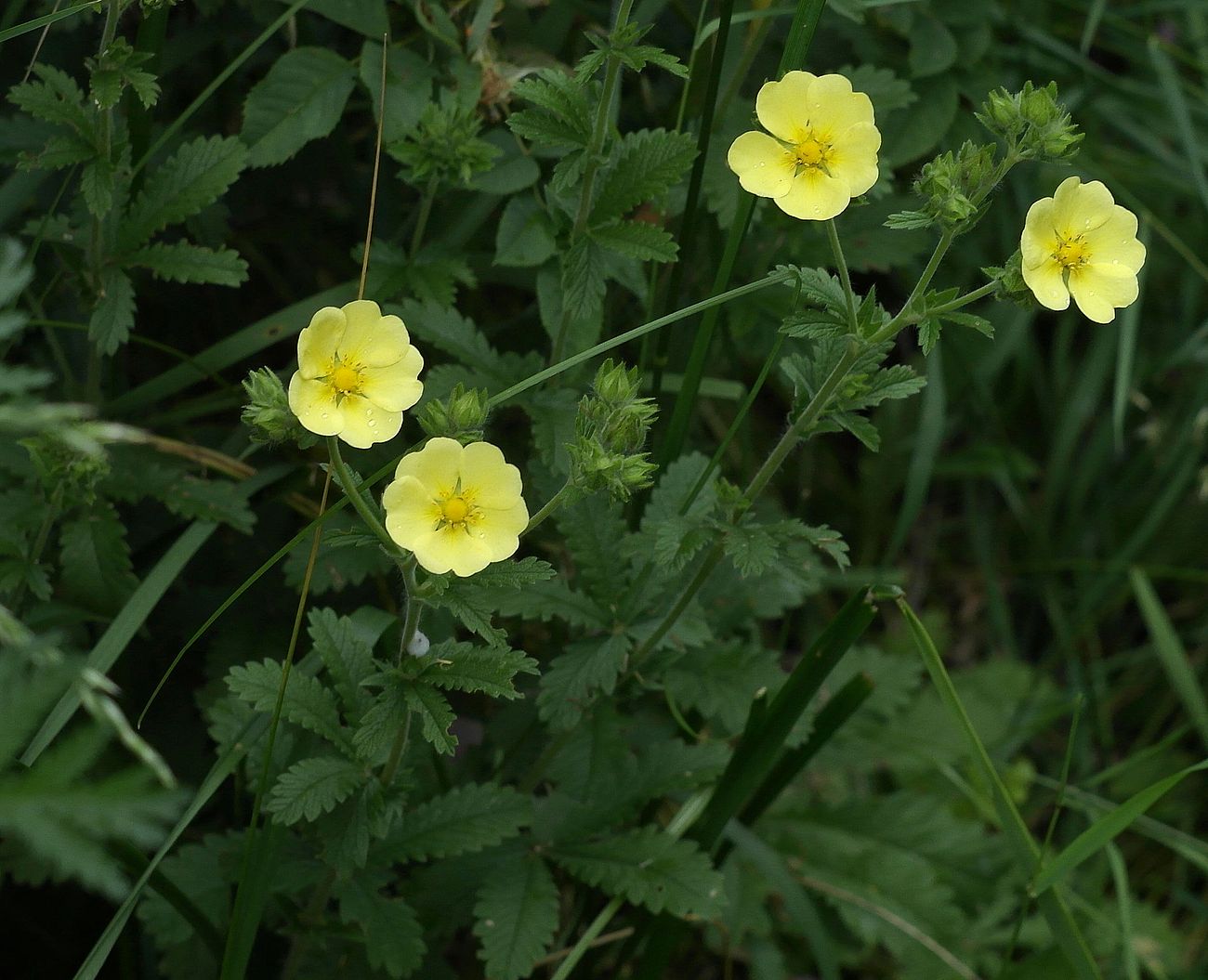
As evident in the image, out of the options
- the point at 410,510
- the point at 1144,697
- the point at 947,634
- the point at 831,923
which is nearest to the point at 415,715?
the point at 410,510

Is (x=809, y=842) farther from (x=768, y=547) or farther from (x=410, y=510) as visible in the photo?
(x=410, y=510)

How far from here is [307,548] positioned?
6.59ft

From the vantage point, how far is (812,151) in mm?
1658

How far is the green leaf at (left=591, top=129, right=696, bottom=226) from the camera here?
190 cm

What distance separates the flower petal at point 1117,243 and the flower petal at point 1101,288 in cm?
1

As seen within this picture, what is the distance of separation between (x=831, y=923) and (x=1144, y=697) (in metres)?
1.34

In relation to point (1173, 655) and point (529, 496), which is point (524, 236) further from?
point (1173, 655)

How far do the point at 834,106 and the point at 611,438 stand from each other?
0.58 meters

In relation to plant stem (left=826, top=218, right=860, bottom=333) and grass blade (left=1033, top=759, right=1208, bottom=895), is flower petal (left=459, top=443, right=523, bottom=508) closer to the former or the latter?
plant stem (left=826, top=218, right=860, bottom=333)

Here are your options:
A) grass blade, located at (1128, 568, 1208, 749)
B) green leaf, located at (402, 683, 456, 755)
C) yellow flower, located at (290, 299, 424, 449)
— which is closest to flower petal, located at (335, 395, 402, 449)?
yellow flower, located at (290, 299, 424, 449)

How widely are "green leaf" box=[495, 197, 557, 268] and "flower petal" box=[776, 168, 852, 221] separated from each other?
0.53 metres

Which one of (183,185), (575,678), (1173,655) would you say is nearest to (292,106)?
(183,185)

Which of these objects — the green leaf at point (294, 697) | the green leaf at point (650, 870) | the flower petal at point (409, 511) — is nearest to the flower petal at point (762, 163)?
the flower petal at point (409, 511)

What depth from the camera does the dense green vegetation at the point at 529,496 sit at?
1663 mm
